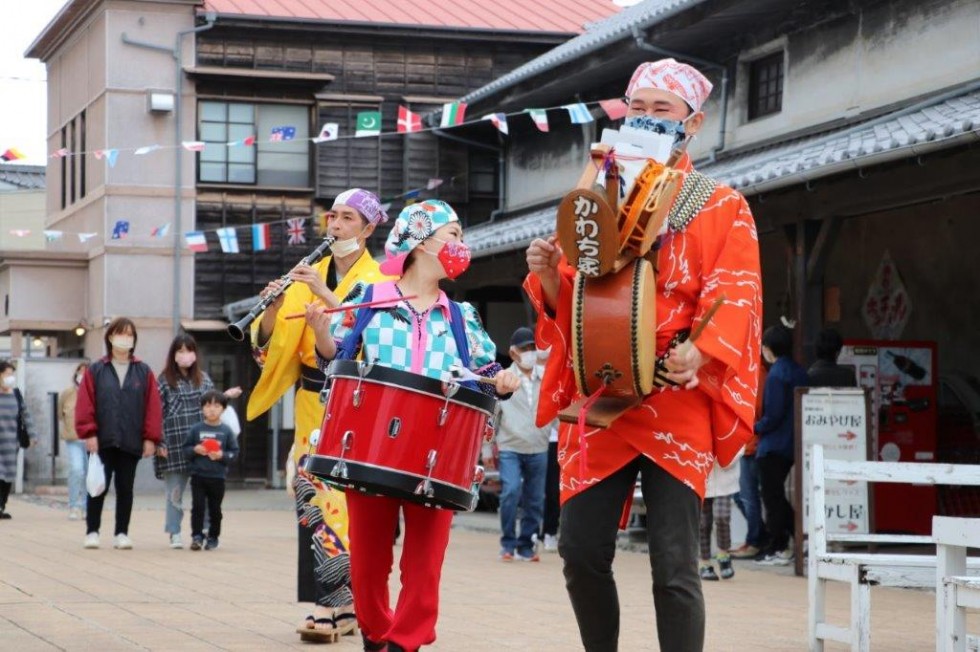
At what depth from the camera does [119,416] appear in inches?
556

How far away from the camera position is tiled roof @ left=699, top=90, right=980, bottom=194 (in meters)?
11.4

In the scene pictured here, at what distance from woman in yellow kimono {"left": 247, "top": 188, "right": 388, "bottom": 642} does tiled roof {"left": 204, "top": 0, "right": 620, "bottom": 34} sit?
21.7m

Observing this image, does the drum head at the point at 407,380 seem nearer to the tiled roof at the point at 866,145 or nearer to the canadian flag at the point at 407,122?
the tiled roof at the point at 866,145

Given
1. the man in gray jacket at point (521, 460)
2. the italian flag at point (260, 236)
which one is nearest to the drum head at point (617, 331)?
A: the man in gray jacket at point (521, 460)

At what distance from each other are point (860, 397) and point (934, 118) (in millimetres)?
2068

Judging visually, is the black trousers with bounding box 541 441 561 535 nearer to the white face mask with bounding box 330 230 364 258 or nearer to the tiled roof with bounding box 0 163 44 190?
the white face mask with bounding box 330 230 364 258

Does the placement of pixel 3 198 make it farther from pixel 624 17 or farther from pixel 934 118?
pixel 934 118

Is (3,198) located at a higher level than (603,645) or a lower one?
higher

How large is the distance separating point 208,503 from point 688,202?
33.8 ft

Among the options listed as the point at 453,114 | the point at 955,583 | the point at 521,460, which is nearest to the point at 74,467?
the point at 521,460

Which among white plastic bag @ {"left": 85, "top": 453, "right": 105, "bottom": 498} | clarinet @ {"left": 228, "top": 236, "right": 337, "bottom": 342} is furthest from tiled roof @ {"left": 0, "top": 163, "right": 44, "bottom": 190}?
clarinet @ {"left": 228, "top": 236, "right": 337, "bottom": 342}

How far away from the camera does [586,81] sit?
22688mm

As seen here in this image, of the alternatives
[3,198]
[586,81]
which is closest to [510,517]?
[586,81]

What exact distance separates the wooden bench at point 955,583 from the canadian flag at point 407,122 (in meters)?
18.0
